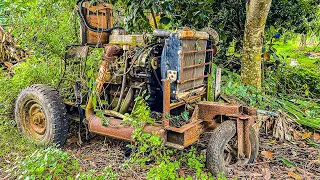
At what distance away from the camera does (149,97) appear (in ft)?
12.1

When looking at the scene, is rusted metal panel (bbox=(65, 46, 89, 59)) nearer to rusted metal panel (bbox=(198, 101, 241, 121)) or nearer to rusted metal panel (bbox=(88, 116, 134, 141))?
rusted metal panel (bbox=(88, 116, 134, 141))

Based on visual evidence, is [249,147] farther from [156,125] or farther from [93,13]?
[93,13]

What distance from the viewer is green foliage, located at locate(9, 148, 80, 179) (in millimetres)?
2834

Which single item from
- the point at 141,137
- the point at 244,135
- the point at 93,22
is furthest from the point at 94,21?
the point at 244,135

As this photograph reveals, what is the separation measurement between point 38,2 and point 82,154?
94.7 inches

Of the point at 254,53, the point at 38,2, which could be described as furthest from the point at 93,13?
the point at 254,53

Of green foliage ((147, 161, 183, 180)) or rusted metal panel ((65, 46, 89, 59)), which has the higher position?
rusted metal panel ((65, 46, 89, 59))

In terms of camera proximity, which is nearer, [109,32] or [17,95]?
[109,32]

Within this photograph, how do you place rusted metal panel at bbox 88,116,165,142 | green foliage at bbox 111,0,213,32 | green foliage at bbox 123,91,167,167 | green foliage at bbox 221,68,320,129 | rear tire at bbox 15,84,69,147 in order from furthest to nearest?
green foliage at bbox 221,68,320,129 < green foliage at bbox 111,0,213,32 < rear tire at bbox 15,84,69,147 < rusted metal panel at bbox 88,116,165,142 < green foliage at bbox 123,91,167,167

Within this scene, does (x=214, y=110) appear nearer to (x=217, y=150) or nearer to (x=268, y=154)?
(x=217, y=150)

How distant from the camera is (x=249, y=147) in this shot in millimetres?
3410

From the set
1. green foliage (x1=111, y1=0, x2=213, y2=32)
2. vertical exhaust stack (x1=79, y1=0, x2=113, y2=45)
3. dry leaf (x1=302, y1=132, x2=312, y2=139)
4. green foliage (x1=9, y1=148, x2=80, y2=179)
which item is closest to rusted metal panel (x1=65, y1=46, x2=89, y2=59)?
vertical exhaust stack (x1=79, y1=0, x2=113, y2=45)

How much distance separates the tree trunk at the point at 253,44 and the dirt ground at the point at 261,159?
138 cm

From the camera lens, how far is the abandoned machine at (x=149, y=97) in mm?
3229
